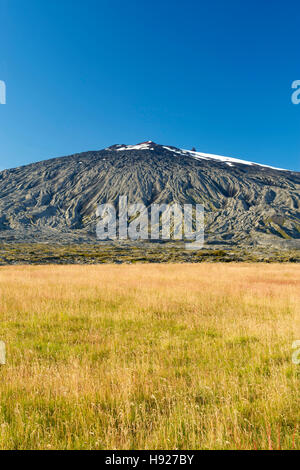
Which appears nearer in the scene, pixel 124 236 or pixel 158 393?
pixel 158 393

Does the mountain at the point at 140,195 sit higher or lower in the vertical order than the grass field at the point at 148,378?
higher

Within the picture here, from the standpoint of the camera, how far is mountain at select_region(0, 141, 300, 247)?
121688 millimetres

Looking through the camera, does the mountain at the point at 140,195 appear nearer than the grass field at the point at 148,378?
No

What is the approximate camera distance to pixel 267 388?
3.81 meters

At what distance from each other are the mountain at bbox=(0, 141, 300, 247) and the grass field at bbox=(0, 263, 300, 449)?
95.0 meters

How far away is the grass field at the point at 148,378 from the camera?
283 centimetres

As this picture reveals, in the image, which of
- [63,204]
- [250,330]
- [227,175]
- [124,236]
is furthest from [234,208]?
[250,330]

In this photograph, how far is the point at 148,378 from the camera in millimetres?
4059

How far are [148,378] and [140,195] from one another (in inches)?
6229

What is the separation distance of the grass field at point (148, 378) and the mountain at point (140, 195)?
312ft

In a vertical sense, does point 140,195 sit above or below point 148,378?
above

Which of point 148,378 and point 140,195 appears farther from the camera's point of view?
point 140,195
